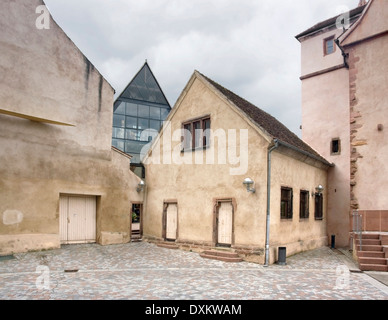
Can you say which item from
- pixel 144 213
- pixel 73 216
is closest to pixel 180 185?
pixel 144 213

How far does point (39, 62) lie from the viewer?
46.0 feet

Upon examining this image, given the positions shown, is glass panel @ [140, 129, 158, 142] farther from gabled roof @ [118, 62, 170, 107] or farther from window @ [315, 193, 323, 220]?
window @ [315, 193, 323, 220]

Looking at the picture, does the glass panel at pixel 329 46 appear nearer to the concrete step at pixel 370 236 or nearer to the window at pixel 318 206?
the window at pixel 318 206

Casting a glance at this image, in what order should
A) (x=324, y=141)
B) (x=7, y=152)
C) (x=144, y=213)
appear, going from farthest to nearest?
(x=324, y=141) < (x=144, y=213) < (x=7, y=152)

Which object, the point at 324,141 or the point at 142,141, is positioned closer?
the point at 324,141

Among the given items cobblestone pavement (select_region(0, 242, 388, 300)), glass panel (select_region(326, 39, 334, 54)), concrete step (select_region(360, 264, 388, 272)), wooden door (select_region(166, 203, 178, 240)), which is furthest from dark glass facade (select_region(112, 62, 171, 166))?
concrete step (select_region(360, 264, 388, 272))

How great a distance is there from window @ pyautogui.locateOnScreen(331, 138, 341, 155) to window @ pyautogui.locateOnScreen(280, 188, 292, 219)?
5.84m

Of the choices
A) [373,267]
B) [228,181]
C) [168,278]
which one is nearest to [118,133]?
[228,181]

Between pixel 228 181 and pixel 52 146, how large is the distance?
7.18m

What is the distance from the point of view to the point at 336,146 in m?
18.7

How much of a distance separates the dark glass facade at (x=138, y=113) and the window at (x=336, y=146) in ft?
43.4

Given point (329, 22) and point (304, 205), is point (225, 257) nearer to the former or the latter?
point (304, 205)

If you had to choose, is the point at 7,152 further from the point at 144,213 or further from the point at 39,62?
the point at 144,213

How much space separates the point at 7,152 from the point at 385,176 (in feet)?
46.9
